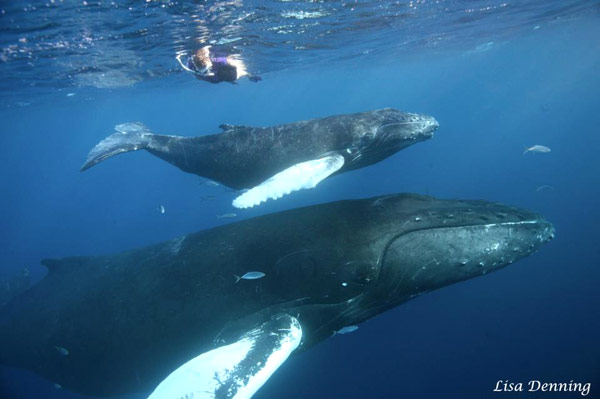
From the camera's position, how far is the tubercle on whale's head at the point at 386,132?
832cm

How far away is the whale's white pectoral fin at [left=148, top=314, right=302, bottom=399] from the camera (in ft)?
12.4

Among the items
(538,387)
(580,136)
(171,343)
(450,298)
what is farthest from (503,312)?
(580,136)

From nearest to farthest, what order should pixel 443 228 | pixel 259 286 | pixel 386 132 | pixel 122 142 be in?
pixel 443 228
pixel 259 286
pixel 386 132
pixel 122 142

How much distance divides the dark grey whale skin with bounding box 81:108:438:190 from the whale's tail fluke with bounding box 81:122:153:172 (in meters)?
0.05

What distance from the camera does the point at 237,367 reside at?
4023 millimetres

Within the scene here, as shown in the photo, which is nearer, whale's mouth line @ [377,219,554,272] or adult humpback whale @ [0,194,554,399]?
adult humpback whale @ [0,194,554,399]

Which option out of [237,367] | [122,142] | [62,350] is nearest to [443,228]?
[237,367]

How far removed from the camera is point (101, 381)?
21.1ft

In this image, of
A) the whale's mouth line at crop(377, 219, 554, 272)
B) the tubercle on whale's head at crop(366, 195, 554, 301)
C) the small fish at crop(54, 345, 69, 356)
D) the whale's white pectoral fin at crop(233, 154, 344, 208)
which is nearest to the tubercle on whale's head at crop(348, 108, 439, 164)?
the whale's white pectoral fin at crop(233, 154, 344, 208)

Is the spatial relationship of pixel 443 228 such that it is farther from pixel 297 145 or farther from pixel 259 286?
pixel 297 145

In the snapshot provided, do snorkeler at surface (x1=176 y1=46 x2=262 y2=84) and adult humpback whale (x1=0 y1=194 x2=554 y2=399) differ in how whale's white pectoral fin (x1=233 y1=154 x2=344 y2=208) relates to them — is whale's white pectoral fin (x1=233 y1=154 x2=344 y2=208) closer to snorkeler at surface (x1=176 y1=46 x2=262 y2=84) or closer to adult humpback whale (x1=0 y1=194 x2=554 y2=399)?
adult humpback whale (x1=0 y1=194 x2=554 y2=399)

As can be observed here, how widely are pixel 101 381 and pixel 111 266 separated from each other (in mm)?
2188

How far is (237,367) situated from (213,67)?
12657 mm

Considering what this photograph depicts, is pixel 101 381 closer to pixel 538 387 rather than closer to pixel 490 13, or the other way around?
pixel 538 387
